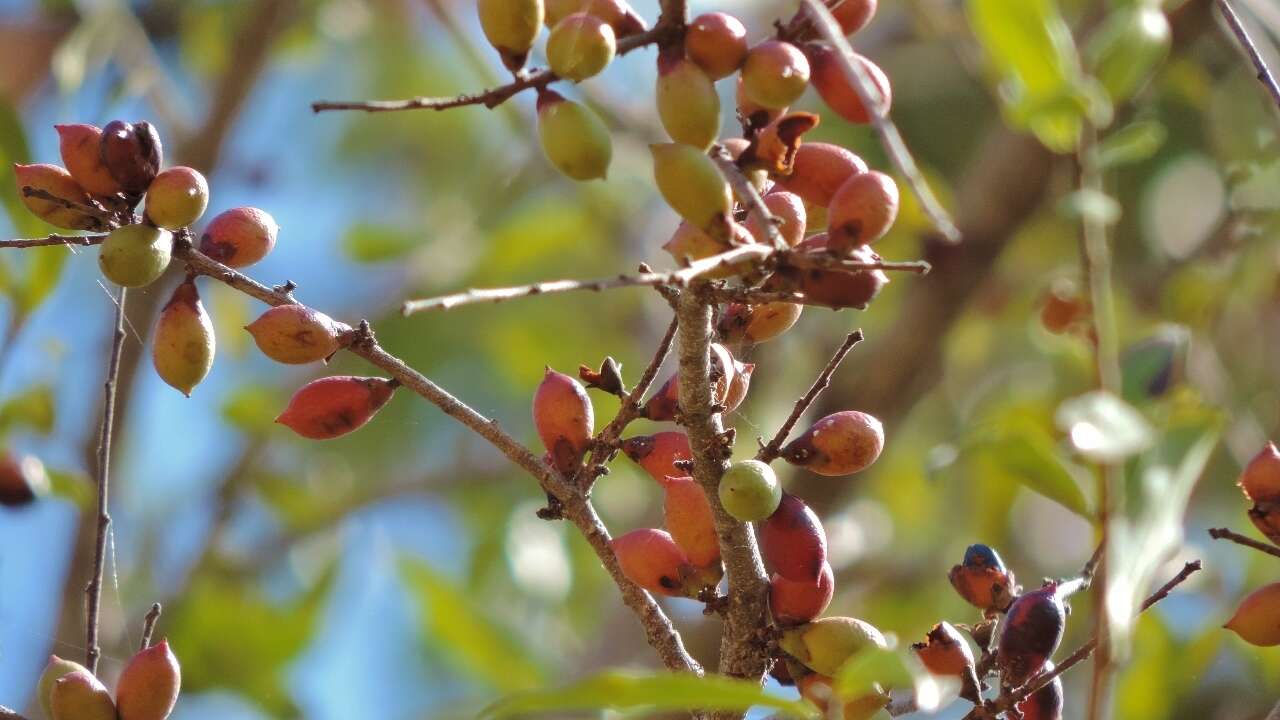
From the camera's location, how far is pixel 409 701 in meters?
3.02

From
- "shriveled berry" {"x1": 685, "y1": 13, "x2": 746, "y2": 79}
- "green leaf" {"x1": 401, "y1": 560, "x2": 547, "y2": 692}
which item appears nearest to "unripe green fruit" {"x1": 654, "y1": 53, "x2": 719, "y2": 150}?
"shriveled berry" {"x1": 685, "y1": 13, "x2": 746, "y2": 79}

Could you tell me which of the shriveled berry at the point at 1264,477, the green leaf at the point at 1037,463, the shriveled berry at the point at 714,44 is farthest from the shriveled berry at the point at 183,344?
the shriveled berry at the point at 1264,477

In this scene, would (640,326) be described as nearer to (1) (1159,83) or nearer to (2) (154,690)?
(1) (1159,83)

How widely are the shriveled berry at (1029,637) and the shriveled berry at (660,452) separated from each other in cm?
25

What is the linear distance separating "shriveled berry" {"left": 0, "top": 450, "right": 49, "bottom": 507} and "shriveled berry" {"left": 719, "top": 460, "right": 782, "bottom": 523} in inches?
37.8

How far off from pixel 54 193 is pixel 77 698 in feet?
1.14

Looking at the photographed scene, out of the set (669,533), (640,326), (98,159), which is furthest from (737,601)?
(640,326)

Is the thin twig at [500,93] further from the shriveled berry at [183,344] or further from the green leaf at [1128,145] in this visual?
the green leaf at [1128,145]

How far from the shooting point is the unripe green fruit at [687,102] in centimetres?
89

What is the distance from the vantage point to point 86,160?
992 mm

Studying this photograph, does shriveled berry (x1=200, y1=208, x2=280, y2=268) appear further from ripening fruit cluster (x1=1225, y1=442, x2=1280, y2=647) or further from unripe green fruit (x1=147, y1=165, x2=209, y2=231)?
ripening fruit cluster (x1=1225, y1=442, x2=1280, y2=647)

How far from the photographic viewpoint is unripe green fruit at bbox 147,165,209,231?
0.98 meters

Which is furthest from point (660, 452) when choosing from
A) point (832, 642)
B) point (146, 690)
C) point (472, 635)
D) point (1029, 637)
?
point (472, 635)

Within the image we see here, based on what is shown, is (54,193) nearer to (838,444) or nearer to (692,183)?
(692,183)
